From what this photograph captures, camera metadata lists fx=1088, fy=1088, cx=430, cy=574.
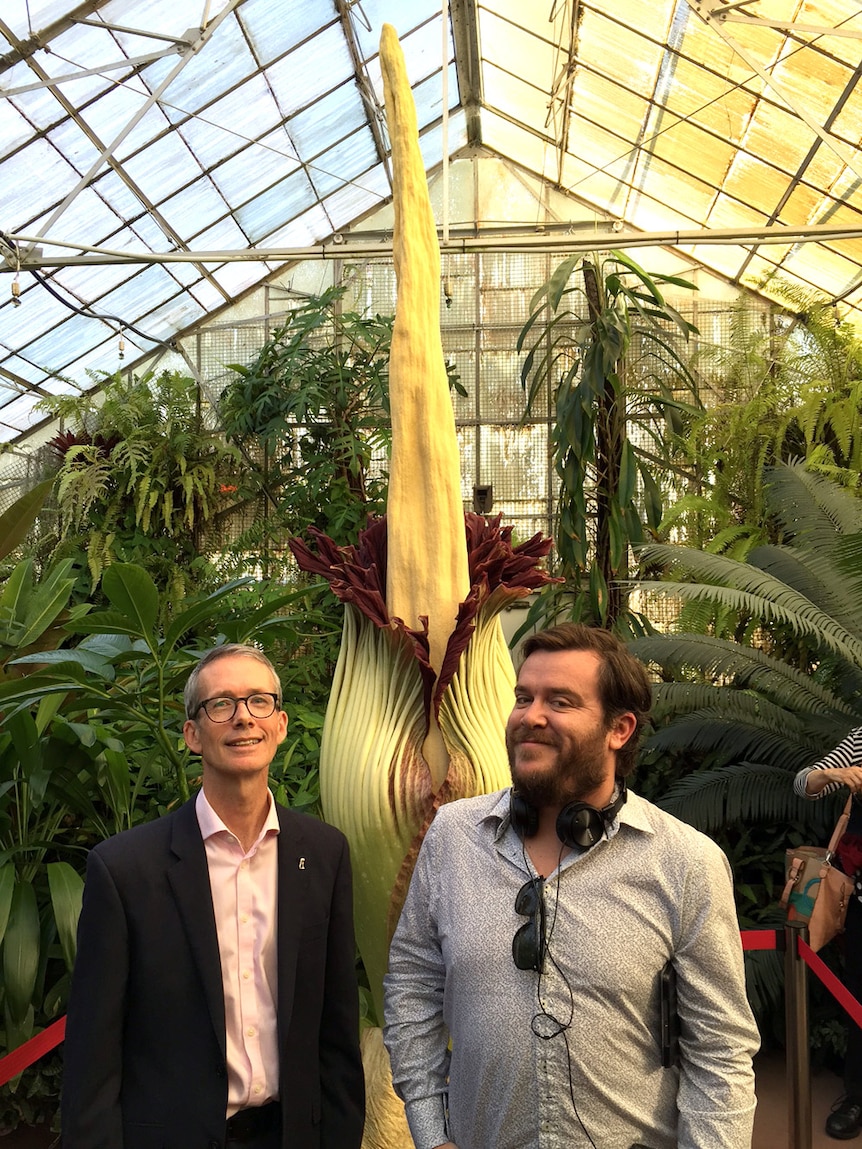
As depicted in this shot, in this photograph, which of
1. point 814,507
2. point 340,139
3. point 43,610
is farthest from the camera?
point 340,139

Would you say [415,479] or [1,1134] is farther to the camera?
[1,1134]

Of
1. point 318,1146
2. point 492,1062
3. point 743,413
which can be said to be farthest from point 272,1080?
point 743,413

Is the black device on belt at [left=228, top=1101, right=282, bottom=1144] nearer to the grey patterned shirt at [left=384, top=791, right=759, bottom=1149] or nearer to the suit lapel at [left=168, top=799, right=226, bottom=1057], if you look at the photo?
the suit lapel at [left=168, top=799, right=226, bottom=1057]

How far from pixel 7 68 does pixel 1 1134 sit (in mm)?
5185

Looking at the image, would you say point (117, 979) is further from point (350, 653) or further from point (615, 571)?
point (615, 571)

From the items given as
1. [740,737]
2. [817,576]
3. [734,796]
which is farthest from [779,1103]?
[817,576]

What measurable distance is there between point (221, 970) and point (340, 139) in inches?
292

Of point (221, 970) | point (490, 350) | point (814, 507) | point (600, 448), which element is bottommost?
point (221, 970)

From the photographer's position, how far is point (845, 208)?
668 cm

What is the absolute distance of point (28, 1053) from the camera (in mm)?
1518

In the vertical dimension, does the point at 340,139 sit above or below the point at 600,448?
above

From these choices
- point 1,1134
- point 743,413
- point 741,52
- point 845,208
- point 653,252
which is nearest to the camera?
point 1,1134

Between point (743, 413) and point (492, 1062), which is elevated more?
point (743, 413)

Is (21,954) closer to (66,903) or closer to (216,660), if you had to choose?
(66,903)
